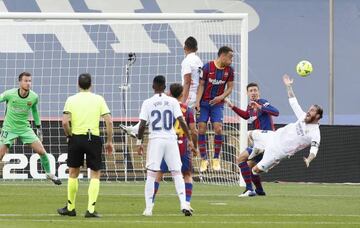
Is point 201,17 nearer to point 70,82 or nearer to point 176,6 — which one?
point 70,82

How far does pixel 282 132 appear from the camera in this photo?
21.3 metres

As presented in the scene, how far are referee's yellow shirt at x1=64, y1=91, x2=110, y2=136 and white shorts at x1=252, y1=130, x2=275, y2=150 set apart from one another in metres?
5.36

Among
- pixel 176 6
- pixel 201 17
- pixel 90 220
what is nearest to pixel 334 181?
pixel 201 17

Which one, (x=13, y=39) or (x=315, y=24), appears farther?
(x=315, y=24)

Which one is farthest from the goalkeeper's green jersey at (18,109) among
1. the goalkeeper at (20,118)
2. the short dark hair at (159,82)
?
the short dark hair at (159,82)

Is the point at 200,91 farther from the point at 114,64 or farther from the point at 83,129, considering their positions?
the point at 114,64

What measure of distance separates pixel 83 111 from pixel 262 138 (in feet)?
18.7

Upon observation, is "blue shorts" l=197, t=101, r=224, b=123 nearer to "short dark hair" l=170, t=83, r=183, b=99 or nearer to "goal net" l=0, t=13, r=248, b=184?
"goal net" l=0, t=13, r=248, b=184

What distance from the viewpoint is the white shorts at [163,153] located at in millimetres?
16875

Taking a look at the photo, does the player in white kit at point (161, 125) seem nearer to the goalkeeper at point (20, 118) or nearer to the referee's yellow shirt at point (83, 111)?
the referee's yellow shirt at point (83, 111)

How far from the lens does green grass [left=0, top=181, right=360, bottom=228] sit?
15.9 meters

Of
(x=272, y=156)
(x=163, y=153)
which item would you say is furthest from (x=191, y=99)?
(x=163, y=153)

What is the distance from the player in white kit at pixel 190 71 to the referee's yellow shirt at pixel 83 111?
423 centimetres

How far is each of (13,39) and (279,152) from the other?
1640cm
